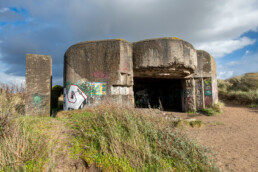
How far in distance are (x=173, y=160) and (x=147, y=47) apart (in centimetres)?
487

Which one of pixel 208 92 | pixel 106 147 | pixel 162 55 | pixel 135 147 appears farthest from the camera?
pixel 208 92

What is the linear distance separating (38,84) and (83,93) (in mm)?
2235

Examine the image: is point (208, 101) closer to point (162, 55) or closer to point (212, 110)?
point (212, 110)

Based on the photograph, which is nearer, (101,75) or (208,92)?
(101,75)

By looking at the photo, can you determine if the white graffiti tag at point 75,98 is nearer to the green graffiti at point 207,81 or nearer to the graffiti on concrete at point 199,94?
the graffiti on concrete at point 199,94

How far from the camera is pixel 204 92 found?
9.01m

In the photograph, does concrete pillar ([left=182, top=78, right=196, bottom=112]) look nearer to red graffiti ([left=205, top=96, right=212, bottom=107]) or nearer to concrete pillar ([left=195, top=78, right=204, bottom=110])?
concrete pillar ([left=195, top=78, right=204, bottom=110])

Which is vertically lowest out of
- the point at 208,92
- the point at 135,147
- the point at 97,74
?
the point at 135,147

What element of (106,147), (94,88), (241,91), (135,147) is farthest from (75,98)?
(241,91)

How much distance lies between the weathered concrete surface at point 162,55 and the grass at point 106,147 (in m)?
3.51

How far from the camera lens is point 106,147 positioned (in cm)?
273

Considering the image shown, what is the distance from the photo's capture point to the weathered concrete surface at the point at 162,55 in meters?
6.40

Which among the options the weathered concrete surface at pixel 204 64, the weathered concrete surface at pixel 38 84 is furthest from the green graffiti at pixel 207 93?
the weathered concrete surface at pixel 38 84

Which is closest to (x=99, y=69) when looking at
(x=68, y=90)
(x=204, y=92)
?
(x=68, y=90)
